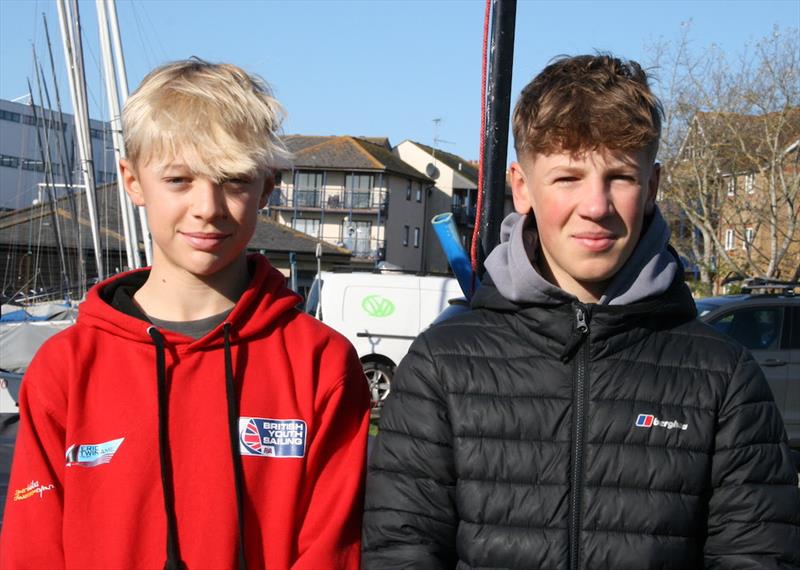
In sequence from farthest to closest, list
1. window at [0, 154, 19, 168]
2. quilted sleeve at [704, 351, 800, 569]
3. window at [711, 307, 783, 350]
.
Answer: window at [0, 154, 19, 168], window at [711, 307, 783, 350], quilted sleeve at [704, 351, 800, 569]

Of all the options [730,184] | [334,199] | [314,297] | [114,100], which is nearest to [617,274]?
[114,100]

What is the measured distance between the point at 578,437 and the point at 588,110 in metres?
0.74

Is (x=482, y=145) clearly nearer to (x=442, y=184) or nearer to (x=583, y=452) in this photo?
(x=583, y=452)

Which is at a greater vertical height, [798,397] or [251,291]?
[251,291]

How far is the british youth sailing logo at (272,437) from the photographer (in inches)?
89.7

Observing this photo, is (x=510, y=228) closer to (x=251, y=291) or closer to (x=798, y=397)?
(x=251, y=291)

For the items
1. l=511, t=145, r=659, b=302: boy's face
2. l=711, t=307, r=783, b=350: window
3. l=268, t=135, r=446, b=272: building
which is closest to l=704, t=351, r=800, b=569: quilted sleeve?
l=511, t=145, r=659, b=302: boy's face

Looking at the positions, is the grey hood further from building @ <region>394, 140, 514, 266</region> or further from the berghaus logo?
building @ <region>394, 140, 514, 266</region>

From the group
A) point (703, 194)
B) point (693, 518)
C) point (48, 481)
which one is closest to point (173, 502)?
point (48, 481)

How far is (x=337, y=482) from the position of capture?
7.52ft

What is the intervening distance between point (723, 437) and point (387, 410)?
0.75 m

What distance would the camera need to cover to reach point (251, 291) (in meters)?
2.39

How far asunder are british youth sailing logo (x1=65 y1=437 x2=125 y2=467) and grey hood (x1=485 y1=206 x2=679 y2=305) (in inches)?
38.4

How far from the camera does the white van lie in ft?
53.9
